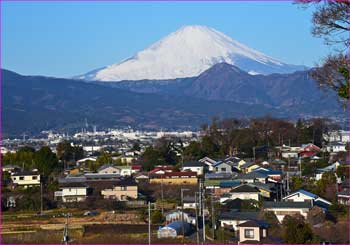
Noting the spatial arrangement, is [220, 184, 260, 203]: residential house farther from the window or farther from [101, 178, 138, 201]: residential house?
the window

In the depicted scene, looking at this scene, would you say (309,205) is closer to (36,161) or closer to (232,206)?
(232,206)

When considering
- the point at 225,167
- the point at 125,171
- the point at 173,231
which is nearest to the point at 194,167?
the point at 225,167

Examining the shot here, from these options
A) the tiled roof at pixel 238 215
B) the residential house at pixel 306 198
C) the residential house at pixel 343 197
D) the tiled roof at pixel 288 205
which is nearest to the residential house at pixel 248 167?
the residential house at pixel 343 197

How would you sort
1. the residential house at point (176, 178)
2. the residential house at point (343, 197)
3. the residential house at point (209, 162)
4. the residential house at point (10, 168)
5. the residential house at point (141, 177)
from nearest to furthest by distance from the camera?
the residential house at point (343, 197)
the residential house at point (176, 178)
the residential house at point (141, 177)
the residential house at point (10, 168)
the residential house at point (209, 162)

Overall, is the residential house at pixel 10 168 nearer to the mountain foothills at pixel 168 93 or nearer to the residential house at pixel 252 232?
the residential house at pixel 252 232

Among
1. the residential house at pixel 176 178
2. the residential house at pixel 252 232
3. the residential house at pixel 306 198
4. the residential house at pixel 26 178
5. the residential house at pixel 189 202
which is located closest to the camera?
the residential house at pixel 252 232

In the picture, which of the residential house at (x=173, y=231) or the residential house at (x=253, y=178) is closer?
the residential house at (x=173, y=231)
